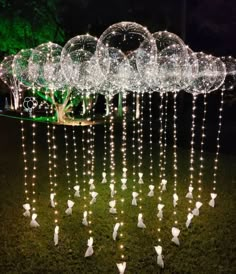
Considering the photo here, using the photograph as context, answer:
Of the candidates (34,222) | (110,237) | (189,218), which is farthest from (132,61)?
(34,222)

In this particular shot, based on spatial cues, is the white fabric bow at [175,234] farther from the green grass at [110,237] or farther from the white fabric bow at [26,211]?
the white fabric bow at [26,211]

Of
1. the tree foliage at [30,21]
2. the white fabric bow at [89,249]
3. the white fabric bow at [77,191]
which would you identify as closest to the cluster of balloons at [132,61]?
the white fabric bow at [77,191]

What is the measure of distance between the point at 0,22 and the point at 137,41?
1687cm

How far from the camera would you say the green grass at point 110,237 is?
4.97 meters

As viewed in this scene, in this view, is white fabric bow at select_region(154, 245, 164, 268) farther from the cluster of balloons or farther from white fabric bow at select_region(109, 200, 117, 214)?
the cluster of balloons

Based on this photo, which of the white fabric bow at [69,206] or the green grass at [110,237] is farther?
the white fabric bow at [69,206]

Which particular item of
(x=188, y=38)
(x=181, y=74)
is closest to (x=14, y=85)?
(x=188, y=38)

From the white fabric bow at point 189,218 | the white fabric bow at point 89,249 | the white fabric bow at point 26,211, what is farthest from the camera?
the white fabric bow at point 26,211

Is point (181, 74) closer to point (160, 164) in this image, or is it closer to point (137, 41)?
point (137, 41)

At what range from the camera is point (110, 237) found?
5.68m

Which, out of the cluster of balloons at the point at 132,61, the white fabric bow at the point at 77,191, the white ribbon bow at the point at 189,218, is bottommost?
the white fabric bow at the point at 77,191

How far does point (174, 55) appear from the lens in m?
6.96

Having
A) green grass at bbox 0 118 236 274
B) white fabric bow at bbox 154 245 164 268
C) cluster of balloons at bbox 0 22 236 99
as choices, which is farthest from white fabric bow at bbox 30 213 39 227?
cluster of balloons at bbox 0 22 236 99

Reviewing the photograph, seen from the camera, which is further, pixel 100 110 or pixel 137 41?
pixel 100 110
